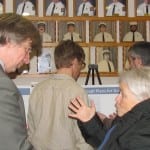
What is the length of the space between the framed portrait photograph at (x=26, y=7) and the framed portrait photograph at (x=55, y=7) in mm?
89

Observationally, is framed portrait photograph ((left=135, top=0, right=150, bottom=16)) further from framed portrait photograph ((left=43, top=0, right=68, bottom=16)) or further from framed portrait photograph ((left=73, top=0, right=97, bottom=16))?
framed portrait photograph ((left=43, top=0, right=68, bottom=16))

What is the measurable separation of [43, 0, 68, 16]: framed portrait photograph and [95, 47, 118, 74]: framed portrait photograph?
1.50 ft

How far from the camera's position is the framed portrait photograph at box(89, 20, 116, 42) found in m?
3.61

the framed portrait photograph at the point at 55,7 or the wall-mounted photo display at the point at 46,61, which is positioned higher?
the framed portrait photograph at the point at 55,7

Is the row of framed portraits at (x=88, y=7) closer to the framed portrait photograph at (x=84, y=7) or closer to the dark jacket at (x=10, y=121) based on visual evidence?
the framed portrait photograph at (x=84, y=7)

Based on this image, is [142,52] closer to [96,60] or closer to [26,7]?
[96,60]

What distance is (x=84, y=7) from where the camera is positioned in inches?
141

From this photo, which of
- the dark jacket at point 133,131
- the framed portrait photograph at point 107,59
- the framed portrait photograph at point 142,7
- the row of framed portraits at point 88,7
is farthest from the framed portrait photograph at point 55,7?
the dark jacket at point 133,131

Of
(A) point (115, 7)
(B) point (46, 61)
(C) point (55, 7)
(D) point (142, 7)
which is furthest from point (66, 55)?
(D) point (142, 7)

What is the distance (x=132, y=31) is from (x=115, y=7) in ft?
0.88

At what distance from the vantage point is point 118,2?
3.60 meters

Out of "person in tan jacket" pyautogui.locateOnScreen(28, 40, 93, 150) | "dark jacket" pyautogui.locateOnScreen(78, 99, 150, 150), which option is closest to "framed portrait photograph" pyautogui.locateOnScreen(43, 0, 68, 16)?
"person in tan jacket" pyautogui.locateOnScreen(28, 40, 93, 150)

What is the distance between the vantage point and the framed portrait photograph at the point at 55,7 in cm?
356

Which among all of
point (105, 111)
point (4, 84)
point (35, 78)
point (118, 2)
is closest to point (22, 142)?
point (4, 84)
